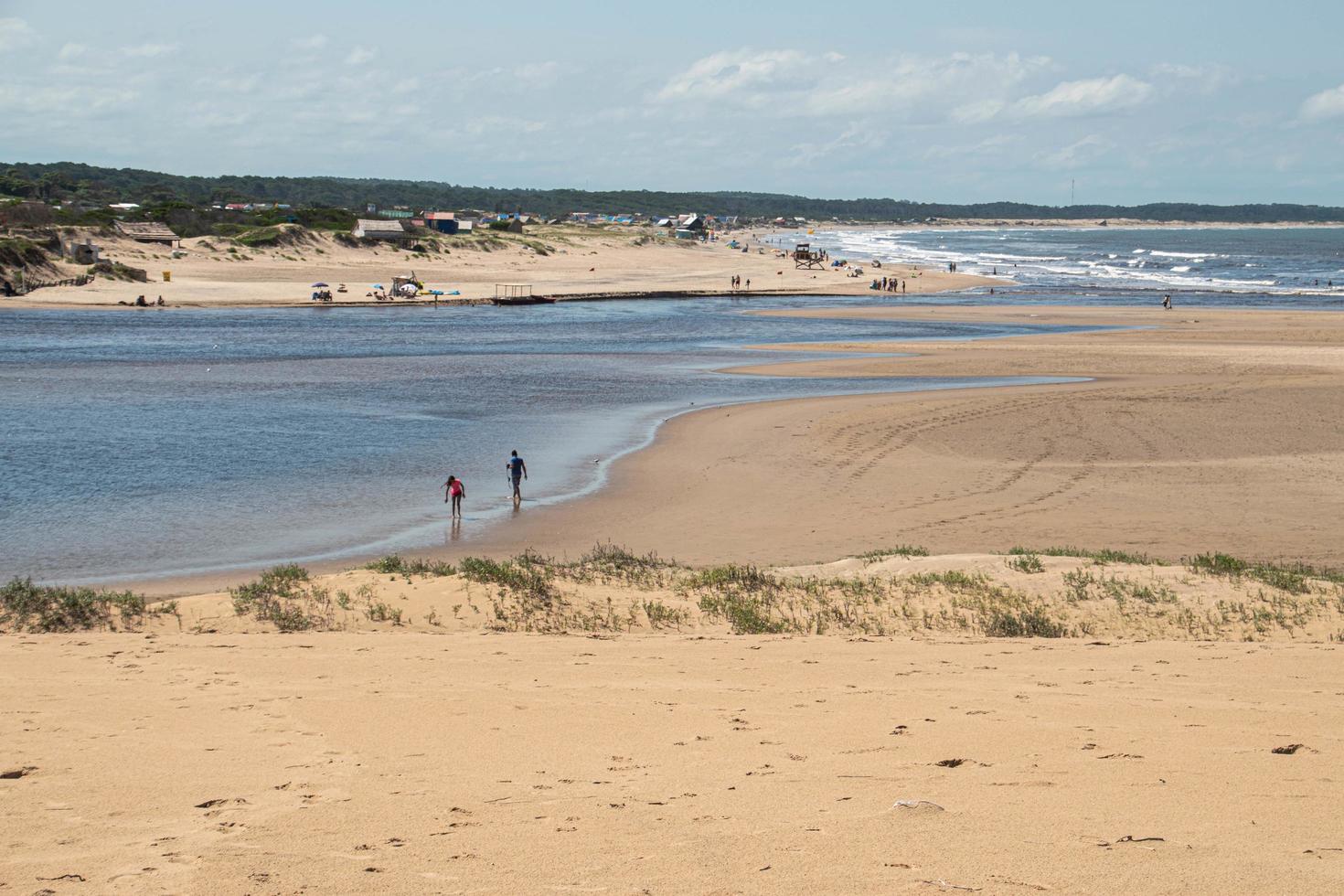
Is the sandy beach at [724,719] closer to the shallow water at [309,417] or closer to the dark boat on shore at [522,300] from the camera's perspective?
the shallow water at [309,417]

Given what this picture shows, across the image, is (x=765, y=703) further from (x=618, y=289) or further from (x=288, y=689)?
(x=618, y=289)

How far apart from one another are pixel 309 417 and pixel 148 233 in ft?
240

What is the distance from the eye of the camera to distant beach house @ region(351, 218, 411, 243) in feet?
368

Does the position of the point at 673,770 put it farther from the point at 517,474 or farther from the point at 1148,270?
the point at 1148,270

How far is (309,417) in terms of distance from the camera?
35.9 metres

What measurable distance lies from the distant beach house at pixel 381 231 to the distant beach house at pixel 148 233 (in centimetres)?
1703

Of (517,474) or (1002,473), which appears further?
(1002,473)

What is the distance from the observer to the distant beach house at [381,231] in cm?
11212

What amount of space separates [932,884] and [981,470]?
70.5ft

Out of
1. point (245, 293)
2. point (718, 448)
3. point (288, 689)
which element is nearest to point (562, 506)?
point (718, 448)

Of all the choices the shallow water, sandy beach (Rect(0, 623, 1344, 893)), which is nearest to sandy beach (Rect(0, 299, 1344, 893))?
sandy beach (Rect(0, 623, 1344, 893))

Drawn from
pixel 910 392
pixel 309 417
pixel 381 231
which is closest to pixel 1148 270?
pixel 381 231

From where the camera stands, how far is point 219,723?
370 inches

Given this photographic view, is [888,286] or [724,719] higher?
[888,286]
